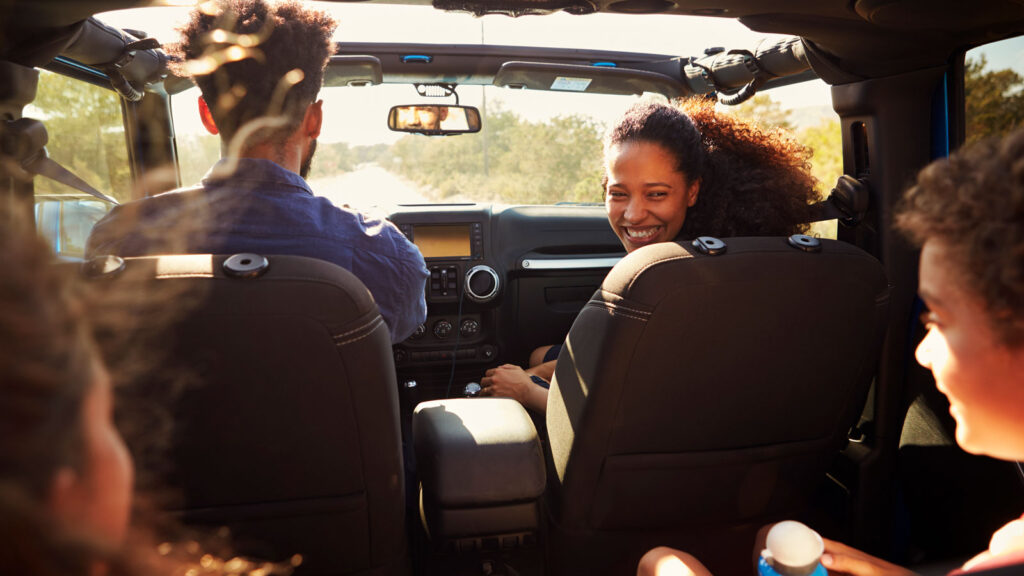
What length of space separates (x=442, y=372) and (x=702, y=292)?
2.47 m

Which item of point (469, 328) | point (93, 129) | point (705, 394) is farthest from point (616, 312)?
point (93, 129)

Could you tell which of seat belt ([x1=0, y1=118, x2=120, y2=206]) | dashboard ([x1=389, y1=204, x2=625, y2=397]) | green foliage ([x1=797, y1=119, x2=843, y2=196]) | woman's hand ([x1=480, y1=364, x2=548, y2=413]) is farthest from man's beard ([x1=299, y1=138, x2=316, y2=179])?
green foliage ([x1=797, y1=119, x2=843, y2=196])

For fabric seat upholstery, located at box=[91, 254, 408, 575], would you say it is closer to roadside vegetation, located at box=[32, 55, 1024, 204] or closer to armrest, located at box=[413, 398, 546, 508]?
armrest, located at box=[413, 398, 546, 508]

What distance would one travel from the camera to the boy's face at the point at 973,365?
940 millimetres

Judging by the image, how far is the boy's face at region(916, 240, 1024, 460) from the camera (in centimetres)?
94

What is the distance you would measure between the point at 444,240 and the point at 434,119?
67 cm

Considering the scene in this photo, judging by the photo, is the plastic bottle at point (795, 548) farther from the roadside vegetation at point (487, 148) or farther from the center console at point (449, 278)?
the center console at point (449, 278)

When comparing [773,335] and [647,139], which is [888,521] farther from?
[647,139]

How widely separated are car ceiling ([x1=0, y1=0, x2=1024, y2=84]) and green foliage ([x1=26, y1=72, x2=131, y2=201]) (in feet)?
2.86

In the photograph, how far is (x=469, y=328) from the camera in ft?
12.7

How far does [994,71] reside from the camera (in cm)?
249

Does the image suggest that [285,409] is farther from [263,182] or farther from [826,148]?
[826,148]

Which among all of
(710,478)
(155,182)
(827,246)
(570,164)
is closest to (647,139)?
(827,246)

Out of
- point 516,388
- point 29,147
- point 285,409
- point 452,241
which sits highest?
point 29,147
